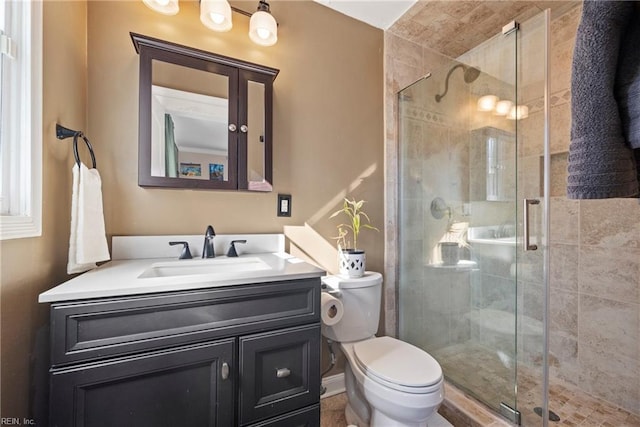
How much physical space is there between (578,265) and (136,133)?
2645 mm

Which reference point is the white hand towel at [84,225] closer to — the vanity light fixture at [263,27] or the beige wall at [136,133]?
the beige wall at [136,133]

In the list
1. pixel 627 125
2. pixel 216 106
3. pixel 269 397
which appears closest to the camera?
pixel 627 125

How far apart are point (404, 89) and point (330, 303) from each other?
1.55 m

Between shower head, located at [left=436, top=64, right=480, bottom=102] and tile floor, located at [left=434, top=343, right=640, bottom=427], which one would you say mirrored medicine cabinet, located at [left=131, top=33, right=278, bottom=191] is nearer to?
shower head, located at [left=436, top=64, right=480, bottom=102]

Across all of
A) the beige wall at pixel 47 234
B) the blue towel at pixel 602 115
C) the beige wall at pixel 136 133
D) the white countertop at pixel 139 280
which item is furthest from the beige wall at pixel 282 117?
the blue towel at pixel 602 115

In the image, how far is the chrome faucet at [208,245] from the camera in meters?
1.28

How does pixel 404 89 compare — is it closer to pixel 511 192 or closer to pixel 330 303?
pixel 511 192

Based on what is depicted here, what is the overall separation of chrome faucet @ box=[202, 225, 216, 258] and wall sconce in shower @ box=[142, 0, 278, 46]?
1034mm

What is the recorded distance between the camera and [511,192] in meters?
1.36

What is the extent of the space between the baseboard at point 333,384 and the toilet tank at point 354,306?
0.41m

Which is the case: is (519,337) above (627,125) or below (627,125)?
below

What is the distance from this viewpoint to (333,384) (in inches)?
64.6

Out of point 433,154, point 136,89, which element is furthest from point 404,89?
point 136,89

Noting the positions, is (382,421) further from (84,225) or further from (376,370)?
(84,225)
